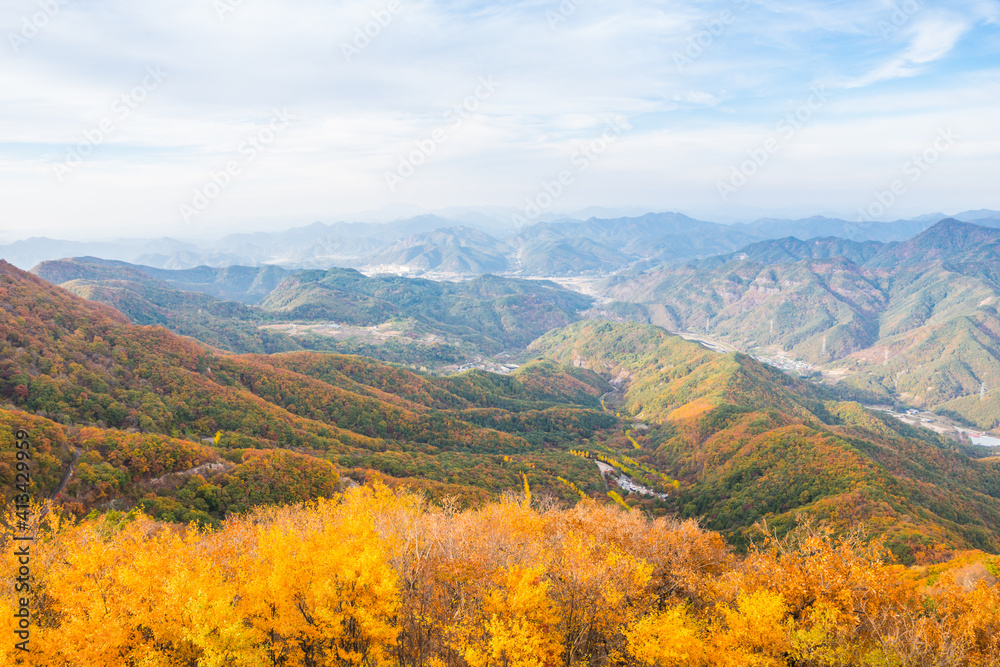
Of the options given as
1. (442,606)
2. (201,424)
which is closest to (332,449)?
(201,424)

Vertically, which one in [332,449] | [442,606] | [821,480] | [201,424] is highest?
[442,606]

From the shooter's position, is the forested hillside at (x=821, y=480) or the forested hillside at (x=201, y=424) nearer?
the forested hillside at (x=201, y=424)

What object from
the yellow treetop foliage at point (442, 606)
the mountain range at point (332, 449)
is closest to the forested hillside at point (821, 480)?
the mountain range at point (332, 449)

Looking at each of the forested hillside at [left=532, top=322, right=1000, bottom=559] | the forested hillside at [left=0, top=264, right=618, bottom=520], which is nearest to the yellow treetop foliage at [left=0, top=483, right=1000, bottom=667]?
the forested hillside at [left=0, top=264, right=618, bottom=520]

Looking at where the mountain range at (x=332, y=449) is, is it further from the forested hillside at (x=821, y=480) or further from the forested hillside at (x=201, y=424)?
the forested hillside at (x=821, y=480)

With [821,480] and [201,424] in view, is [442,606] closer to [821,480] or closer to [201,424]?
[201,424]

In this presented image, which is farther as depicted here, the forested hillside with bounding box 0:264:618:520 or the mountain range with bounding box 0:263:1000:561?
the mountain range with bounding box 0:263:1000:561

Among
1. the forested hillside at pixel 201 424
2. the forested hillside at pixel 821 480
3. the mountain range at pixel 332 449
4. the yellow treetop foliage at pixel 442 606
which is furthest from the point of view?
the forested hillside at pixel 821 480

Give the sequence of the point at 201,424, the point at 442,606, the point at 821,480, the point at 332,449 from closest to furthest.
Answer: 1. the point at 442,606
2. the point at 201,424
3. the point at 332,449
4. the point at 821,480

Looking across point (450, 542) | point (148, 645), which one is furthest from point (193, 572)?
point (450, 542)

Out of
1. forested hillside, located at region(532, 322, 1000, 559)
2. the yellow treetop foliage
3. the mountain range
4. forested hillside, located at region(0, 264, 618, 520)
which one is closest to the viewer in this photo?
the yellow treetop foliage

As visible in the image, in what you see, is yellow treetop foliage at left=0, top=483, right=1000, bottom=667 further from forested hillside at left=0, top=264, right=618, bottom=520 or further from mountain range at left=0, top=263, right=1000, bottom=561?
mountain range at left=0, top=263, right=1000, bottom=561
